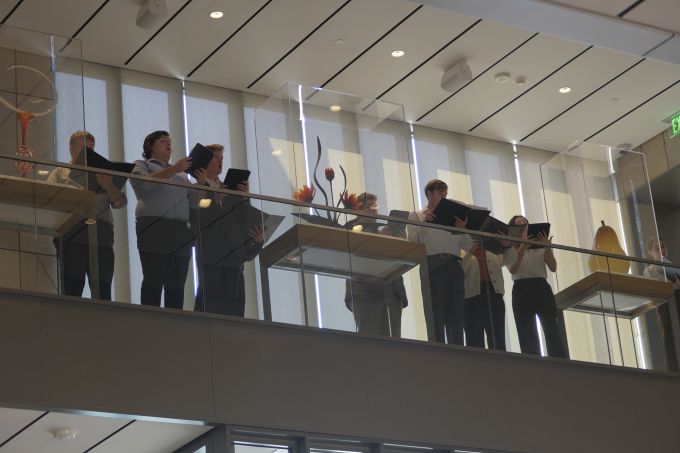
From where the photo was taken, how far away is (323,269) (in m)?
9.91

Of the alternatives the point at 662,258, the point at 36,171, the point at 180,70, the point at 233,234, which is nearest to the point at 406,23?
the point at 180,70

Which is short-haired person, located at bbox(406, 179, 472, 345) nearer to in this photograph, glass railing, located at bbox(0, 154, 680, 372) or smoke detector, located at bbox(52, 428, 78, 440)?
glass railing, located at bbox(0, 154, 680, 372)

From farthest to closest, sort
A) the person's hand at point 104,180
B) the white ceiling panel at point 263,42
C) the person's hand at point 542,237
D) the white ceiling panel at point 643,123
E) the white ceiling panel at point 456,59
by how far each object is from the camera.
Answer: the white ceiling panel at point 643,123 < the white ceiling panel at point 456,59 < the white ceiling panel at point 263,42 < the person's hand at point 542,237 < the person's hand at point 104,180

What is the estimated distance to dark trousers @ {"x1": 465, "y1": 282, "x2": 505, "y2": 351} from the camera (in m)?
10.6

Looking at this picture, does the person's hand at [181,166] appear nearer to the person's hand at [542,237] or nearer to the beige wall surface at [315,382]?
the beige wall surface at [315,382]

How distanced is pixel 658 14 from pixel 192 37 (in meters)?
4.30

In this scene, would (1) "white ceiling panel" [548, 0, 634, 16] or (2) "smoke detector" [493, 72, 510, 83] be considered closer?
(1) "white ceiling panel" [548, 0, 634, 16]

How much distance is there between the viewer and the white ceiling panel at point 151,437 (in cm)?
923

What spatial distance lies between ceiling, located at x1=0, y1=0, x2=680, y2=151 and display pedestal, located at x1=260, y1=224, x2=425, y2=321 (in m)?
2.81

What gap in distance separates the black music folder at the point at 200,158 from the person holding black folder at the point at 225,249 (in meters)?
0.34

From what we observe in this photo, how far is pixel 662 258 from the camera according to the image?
1249cm

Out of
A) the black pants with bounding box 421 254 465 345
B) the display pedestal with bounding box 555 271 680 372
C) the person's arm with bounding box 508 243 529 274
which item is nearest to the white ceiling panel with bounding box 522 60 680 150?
the display pedestal with bounding box 555 271 680 372

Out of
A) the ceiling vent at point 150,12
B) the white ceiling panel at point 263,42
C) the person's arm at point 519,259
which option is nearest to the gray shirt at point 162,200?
the person's arm at point 519,259

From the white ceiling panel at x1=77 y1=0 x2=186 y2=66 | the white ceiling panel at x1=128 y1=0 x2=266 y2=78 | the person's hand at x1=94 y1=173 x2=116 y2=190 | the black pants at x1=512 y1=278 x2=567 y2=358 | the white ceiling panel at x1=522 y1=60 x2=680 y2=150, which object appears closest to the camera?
the person's hand at x1=94 y1=173 x2=116 y2=190
